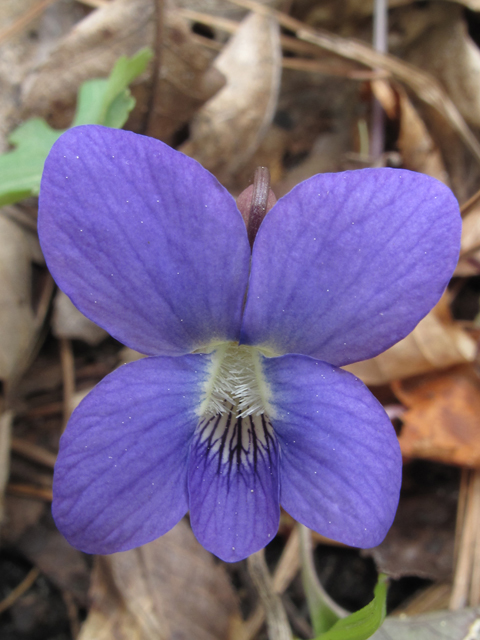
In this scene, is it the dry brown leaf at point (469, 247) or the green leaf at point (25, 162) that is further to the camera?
the dry brown leaf at point (469, 247)

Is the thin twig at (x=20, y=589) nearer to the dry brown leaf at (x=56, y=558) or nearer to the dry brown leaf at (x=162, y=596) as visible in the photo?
the dry brown leaf at (x=56, y=558)

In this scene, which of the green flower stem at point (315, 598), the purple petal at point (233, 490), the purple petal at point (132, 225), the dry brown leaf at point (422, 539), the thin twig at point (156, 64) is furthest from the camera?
the thin twig at point (156, 64)

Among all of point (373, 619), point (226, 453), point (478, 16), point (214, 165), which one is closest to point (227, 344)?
point (226, 453)

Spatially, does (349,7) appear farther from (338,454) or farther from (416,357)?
(338,454)

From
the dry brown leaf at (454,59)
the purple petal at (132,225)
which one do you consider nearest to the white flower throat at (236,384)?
the purple petal at (132,225)

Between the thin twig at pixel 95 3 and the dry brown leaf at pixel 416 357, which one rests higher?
the thin twig at pixel 95 3

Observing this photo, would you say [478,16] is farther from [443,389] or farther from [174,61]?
[443,389]

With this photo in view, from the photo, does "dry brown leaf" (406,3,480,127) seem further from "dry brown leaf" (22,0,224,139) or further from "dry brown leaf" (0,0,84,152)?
"dry brown leaf" (0,0,84,152)
